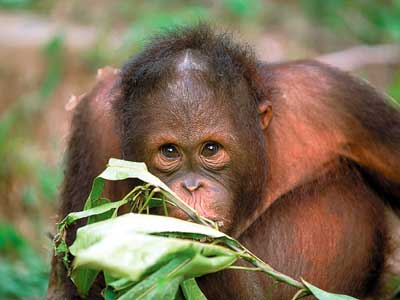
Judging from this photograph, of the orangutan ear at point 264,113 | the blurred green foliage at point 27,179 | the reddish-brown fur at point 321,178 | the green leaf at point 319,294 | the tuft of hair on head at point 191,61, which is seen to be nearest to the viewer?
the green leaf at point 319,294

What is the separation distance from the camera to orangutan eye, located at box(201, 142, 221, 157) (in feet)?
12.8

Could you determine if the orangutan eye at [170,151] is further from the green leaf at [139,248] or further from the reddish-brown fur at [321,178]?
the green leaf at [139,248]

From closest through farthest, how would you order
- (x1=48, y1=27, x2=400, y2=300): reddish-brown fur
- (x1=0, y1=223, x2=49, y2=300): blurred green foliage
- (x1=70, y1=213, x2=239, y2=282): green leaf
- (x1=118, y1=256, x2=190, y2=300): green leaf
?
(x1=70, y1=213, x2=239, y2=282): green leaf < (x1=118, y1=256, x2=190, y2=300): green leaf < (x1=48, y1=27, x2=400, y2=300): reddish-brown fur < (x1=0, y1=223, x2=49, y2=300): blurred green foliage

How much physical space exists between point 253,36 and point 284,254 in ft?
16.0

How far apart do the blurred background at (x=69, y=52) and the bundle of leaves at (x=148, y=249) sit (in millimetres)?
2412

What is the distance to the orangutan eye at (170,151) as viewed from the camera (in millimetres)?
3902

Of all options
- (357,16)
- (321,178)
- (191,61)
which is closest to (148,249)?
(191,61)

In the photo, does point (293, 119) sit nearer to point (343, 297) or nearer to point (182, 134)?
point (182, 134)

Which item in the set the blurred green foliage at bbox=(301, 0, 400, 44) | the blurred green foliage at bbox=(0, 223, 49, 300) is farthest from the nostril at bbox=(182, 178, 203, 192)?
the blurred green foliage at bbox=(301, 0, 400, 44)

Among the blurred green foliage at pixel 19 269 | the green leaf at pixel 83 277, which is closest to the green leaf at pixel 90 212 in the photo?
the green leaf at pixel 83 277

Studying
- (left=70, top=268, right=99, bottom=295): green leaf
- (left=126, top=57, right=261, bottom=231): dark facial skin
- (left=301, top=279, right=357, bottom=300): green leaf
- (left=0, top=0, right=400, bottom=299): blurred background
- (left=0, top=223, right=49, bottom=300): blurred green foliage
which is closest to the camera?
(left=301, top=279, right=357, bottom=300): green leaf

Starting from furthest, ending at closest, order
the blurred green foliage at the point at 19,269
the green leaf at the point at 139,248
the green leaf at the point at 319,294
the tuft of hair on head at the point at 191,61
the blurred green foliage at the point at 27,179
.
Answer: the blurred green foliage at the point at 27,179 → the blurred green foliage at the point at 19,269 → the tuft of hair on head at the point at 191,61 → the green leaf at the point at 319,294 → the green leaf at the point at 139,248

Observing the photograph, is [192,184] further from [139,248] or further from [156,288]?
[139,248]

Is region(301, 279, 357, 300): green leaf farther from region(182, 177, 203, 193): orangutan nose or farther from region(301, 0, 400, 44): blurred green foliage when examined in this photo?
region(301, 0, 400, 44): blurred green foliage
